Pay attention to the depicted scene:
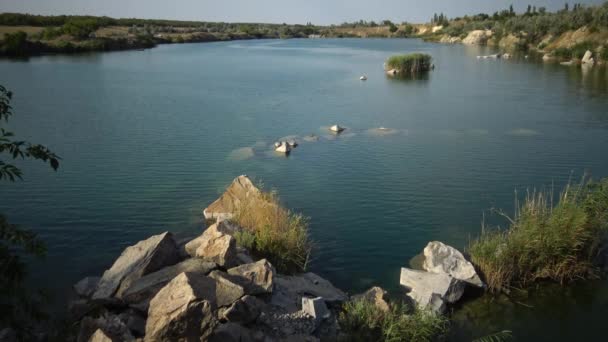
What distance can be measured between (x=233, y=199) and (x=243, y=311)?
742 centimetres

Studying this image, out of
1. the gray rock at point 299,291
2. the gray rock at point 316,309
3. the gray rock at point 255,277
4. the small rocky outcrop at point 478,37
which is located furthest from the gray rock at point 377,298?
the small rocky outcrop at point 478,37

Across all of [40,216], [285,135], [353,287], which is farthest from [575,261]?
Result: [285,135]

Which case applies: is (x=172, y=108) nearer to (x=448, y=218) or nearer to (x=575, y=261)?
(x=448, y=218)

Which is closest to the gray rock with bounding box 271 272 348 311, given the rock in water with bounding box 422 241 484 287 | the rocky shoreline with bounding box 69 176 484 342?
the rocky shoreline with bounding box 69 176 484 342

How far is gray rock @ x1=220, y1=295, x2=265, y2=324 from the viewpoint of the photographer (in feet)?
29.2

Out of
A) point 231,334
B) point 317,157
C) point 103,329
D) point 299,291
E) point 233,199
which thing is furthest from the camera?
point 317,157

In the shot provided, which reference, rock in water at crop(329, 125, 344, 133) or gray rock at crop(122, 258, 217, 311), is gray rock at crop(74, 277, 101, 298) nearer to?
gray rock at crop(122, 258, 217, 311)

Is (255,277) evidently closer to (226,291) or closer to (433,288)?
(226,291)

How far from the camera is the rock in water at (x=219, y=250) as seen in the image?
1090cm

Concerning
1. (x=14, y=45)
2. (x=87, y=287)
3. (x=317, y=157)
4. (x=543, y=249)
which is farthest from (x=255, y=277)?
(x=14, y=45)

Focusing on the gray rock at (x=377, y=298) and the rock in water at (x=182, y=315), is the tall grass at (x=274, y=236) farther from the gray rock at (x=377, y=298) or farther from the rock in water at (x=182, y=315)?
the rock in water at (x=182, y=315)

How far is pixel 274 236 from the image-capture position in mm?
13570

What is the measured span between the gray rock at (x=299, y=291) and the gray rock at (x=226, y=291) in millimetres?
1044

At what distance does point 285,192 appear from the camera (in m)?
19.7
